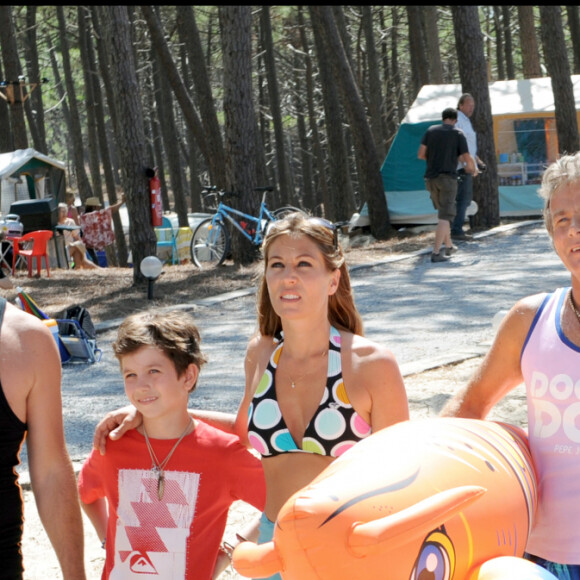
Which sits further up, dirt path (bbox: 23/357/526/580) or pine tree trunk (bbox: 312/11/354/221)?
pine tree trunk (bbox: 312/11/354/221)

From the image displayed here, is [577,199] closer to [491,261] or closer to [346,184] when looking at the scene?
[491,261]

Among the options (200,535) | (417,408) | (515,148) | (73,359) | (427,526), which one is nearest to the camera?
(427,526)

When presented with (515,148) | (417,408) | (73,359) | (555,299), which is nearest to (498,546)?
(555,299)

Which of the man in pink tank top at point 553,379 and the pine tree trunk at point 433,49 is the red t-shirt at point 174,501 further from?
the pine tree trunk at point 433,49

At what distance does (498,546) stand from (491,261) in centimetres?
1061

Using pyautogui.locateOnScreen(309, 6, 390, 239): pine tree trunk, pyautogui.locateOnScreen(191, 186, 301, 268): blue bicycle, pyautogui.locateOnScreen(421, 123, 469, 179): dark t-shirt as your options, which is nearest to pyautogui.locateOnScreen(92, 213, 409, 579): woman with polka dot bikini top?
pyautogui.locateOnScreen(421, 123, 469, 179): dark t-shirt

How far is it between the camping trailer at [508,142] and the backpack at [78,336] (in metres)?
10.4

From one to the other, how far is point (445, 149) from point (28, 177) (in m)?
13.5

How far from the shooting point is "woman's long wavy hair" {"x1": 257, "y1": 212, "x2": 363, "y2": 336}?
8.60ft

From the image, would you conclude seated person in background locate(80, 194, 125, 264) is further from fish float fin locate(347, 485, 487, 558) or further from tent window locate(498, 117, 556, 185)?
fish float fin locate(347, 485, 487, 558)

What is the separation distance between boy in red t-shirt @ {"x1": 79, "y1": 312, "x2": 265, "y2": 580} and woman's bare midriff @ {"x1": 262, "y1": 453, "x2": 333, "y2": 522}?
1.6 inches

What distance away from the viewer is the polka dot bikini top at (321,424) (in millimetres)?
2455

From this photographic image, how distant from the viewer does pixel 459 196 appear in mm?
13594

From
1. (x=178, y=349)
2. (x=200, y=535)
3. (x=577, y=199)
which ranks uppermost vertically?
(x=577, y=199)
